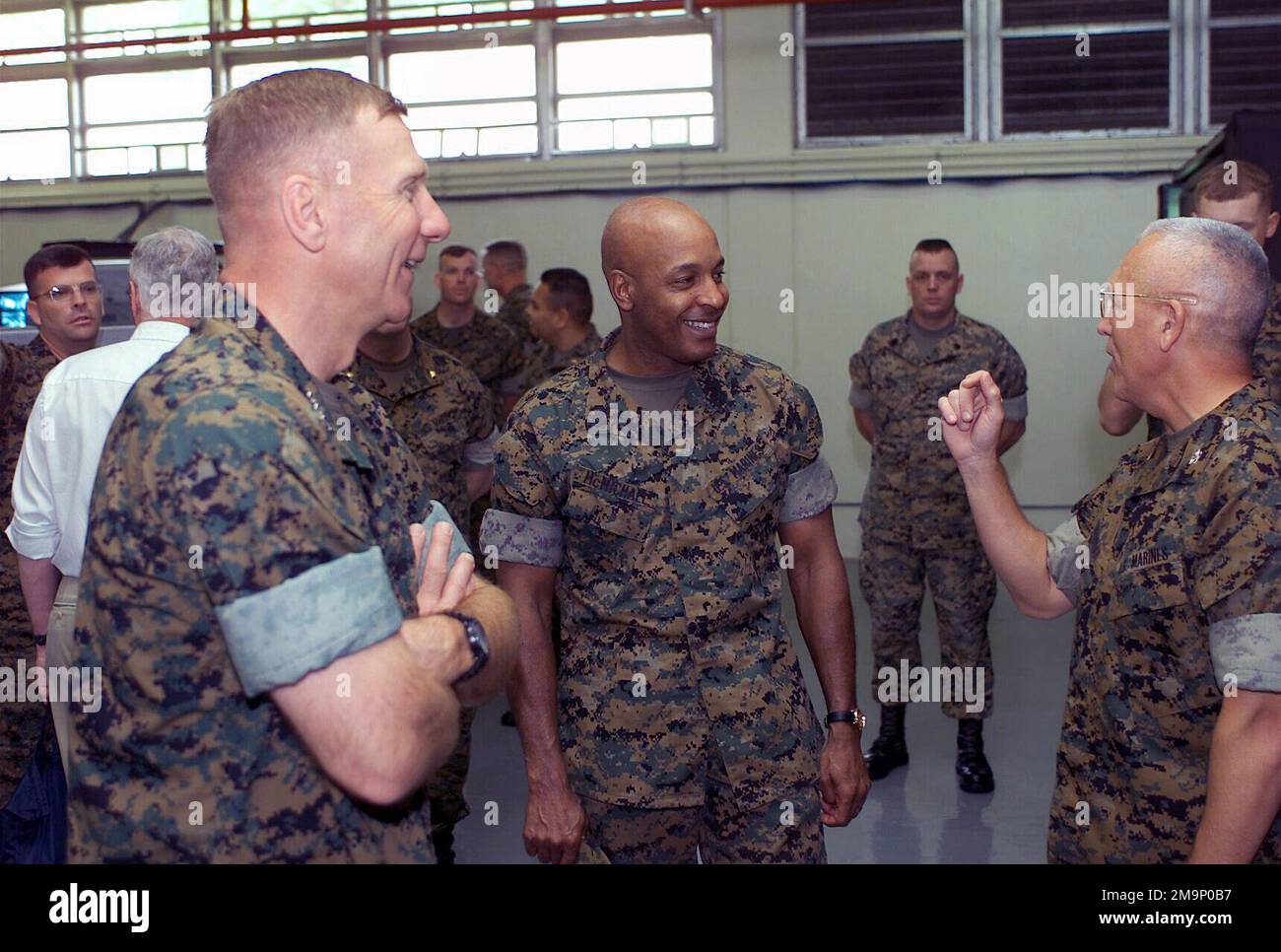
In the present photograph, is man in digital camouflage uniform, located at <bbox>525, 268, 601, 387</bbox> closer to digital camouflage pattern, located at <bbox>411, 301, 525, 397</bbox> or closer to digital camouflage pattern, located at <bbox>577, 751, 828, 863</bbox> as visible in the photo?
digital camouflage pattern, located at <bbox>411, 301, 525, 397</bbox>

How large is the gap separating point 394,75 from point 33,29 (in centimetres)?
245

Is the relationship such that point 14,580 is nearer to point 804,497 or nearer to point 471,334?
point 804,497

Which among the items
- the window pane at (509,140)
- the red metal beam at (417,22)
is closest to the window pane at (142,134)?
the red metal beam at (417,22)

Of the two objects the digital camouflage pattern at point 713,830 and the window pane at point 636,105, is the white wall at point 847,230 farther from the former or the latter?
the digital camouflage pattern at point 713,830

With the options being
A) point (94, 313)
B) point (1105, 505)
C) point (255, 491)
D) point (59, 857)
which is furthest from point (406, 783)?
point (94, 313)

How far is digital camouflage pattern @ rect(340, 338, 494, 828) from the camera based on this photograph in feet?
11.2

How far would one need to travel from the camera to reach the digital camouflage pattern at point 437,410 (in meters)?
3.42

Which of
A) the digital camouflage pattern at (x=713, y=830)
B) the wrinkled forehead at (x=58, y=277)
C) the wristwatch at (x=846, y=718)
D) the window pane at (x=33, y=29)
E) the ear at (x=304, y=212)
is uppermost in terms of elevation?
the window pane at (x=33, y=29)

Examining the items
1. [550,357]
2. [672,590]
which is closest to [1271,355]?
[672,590]

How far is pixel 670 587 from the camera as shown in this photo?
2.05 m

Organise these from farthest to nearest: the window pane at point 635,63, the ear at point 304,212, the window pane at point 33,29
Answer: the window pane at point 33,29, the window pane at point 635,63, the ear at point 304,212

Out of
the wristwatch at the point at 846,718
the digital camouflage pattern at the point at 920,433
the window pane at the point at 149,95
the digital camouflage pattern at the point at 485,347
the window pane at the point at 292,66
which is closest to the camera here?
the wristwatch at the point at 846,718

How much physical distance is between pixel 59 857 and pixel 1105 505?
2.43 meters

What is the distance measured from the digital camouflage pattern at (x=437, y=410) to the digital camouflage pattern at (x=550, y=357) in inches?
62.2
